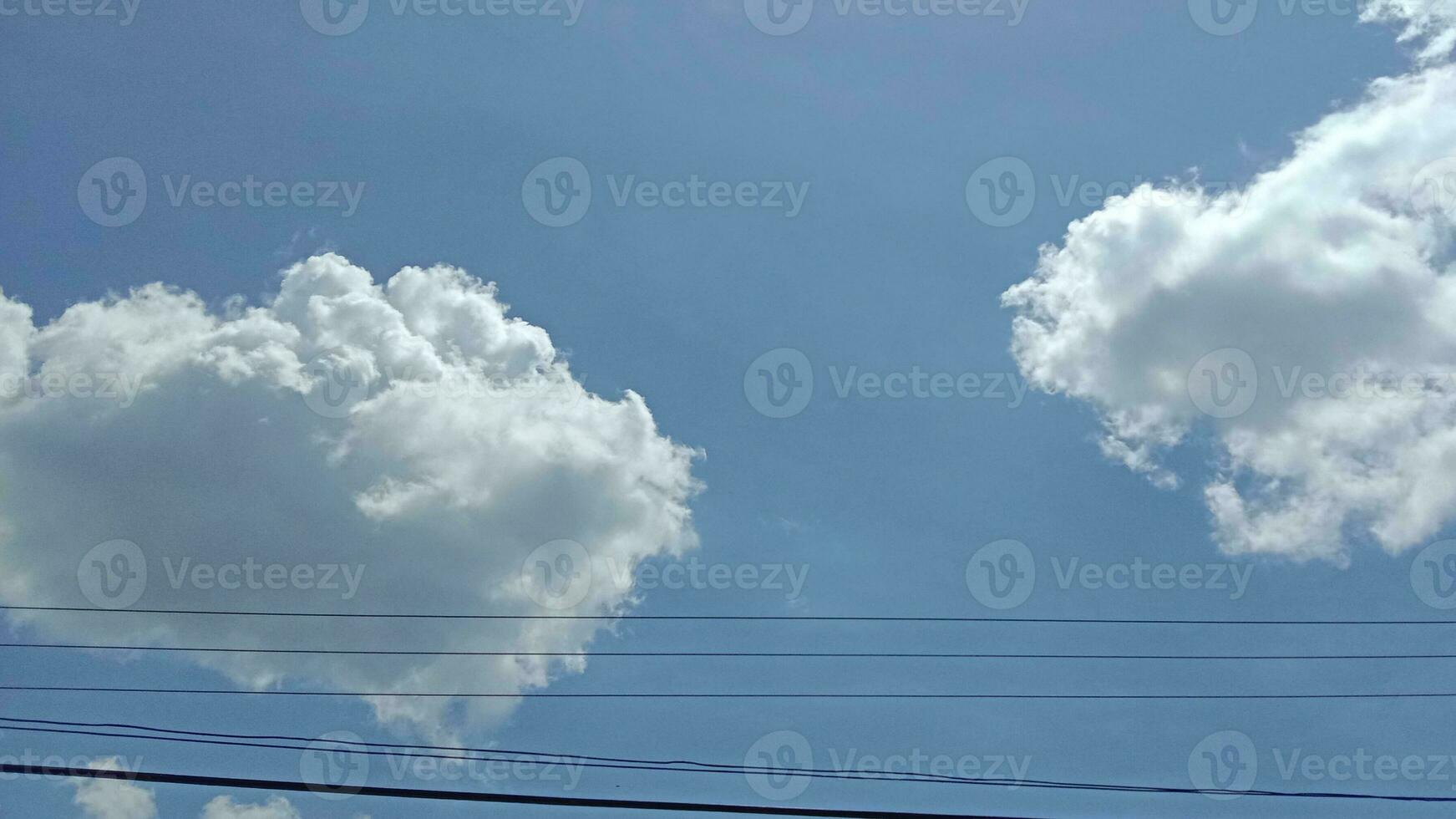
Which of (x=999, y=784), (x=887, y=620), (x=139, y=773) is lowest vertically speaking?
(x=139, y=773)

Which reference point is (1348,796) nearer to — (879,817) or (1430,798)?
(1430,798)

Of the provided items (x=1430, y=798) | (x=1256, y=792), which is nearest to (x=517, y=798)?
(x=1256, y=792)

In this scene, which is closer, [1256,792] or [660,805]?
[660,805]

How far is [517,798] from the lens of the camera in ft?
42.9

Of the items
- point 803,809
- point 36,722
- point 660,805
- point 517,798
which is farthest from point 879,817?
point 36,722

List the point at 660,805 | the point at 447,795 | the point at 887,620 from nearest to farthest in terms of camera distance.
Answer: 1. the point at 447,795
2. the point at 660,805
3. the point at 887,620

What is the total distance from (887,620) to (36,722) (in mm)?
12831

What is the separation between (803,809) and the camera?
43.2ft

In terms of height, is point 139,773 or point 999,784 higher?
point 999,784

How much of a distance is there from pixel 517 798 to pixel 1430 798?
485 inches

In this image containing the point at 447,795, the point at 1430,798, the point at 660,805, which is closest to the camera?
the point at 447,795

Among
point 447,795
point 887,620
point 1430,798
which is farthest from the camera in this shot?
point 887,620

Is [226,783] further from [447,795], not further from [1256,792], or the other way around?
[1256,792]

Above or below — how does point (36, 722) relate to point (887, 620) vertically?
below
